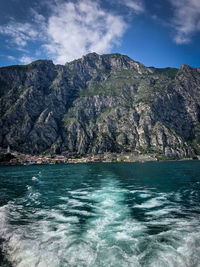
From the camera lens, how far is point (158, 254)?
388 inches

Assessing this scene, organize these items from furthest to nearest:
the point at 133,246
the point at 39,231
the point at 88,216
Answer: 1. the point at 88,216
2. the point at 39,231
3. the point at 133,246

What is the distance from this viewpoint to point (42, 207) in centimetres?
2091

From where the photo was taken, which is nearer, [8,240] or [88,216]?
[8,240]

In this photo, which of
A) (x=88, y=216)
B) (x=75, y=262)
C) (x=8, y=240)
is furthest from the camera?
(x=88, y=216)

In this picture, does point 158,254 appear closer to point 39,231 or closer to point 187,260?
point 187,260

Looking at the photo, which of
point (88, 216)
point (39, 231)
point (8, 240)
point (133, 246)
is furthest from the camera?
point (88, 216)

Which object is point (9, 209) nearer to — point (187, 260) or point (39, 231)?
point (39, 231)

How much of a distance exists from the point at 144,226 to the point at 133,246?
374 cm

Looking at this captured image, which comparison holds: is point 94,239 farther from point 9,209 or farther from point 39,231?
point 9,209

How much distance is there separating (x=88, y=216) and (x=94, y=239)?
5.20 meters

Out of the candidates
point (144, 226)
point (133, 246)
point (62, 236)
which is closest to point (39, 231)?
point (62, 236)

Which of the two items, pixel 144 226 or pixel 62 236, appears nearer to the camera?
pixel 62 236

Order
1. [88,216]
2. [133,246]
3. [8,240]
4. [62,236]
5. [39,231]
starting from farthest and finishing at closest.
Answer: [88,216] → [39,231] → [62,236] → [8,240] → [133,246]

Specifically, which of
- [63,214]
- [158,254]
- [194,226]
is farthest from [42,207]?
[194,226]
